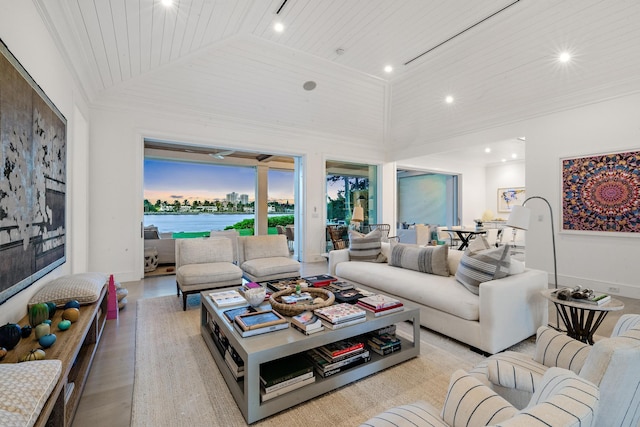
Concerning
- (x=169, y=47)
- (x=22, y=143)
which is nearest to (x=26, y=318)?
(x=22, y=143)

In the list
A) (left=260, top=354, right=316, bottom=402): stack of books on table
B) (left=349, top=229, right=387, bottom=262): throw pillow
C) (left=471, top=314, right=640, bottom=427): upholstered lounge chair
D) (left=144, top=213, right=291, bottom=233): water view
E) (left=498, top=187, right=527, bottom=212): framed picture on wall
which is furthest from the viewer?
(left=498, top=187, right=527, bottom=212): framed picture on wall

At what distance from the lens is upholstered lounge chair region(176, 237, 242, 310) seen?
3.48 meters

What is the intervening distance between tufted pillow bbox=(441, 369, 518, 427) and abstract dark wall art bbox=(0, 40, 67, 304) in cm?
241

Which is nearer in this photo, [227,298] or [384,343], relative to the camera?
[384,343]

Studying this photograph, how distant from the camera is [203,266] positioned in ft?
12.4

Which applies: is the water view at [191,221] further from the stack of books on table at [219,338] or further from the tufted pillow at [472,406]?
the tufted pillow at [472,406]

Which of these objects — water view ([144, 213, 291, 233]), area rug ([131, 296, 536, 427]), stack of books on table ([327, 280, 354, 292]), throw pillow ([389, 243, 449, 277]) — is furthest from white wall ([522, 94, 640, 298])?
water view ([144, 213, 291, 233])

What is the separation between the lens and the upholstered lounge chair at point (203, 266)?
137 inches

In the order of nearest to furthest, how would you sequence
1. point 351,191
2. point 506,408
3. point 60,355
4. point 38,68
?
point 506,408 < point 60,355 < point 38,68 < point 351,191

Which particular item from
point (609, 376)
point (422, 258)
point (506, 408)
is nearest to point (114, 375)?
point (506, 408)

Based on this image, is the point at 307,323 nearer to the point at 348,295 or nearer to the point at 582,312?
the point at 348,295

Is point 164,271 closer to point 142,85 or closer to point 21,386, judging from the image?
point 142,85

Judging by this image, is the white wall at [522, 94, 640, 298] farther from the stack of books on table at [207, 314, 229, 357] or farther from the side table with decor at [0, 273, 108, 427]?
the side table with decor at [0, 273, 108, 427]

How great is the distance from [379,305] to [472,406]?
1180 mm
